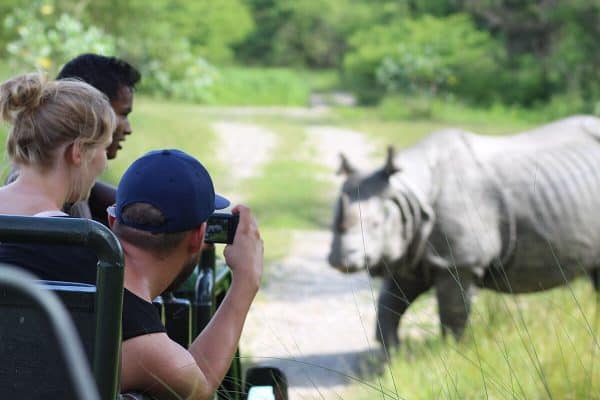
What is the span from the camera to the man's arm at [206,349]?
7.43 ft

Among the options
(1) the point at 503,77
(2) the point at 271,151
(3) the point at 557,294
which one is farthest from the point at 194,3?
(3) the point at 557,294

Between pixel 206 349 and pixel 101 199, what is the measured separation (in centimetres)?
157

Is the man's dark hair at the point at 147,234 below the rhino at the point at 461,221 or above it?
above

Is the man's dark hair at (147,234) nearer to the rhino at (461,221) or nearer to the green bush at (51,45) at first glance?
the rhino at (461,221)

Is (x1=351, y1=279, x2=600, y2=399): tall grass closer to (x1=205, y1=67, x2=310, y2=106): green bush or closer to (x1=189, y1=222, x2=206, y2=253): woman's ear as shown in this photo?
(x1=189, y1=222, x2=206, y2=253): woman's ear

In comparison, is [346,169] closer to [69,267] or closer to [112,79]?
[112,79]

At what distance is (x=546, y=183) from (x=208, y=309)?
373 centimetres

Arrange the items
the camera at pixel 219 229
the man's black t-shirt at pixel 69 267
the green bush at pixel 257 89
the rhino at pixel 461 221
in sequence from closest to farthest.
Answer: the man's black t-shirt at pixel 69 267
the camera at pixel 219 229
the rhino at pixel 461 221
the green bush at pixel 257 89

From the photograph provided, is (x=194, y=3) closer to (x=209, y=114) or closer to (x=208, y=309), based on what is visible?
(x=209, y=114)

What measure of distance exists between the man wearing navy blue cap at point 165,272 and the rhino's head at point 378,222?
4.00 m

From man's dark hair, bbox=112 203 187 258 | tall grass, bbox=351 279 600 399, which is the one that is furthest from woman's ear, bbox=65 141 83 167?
tall grass, bbox=351 279 600 399

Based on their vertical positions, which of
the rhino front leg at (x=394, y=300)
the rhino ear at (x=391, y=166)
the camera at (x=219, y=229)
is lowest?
the rhino front leg at (x=394, y=300)

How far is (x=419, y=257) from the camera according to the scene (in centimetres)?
657

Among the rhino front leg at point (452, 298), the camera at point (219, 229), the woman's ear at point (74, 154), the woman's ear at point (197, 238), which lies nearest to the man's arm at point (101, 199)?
the woman's ear at point (74, 154)
